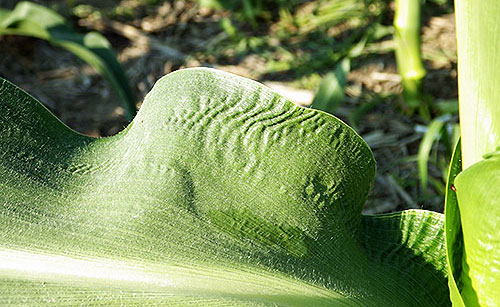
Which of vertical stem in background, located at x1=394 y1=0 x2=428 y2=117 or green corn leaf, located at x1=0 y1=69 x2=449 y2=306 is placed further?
vertical stem in background, located at x1=394 y1=0 x2=428 y2=117

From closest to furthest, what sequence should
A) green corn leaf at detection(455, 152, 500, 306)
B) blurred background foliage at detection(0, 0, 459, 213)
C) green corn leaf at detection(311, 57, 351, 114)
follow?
green corn leaf at detection(455, 152, 500, 306) → green corn leaf at detection(311, 57, 351, 114) → blurred background foliage at detection(0, 0, 459, 213)

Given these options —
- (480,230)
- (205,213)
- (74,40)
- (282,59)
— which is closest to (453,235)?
(480,230)

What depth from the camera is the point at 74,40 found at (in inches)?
56.4

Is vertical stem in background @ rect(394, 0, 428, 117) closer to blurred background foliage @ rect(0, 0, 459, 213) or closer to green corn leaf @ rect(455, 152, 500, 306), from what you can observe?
blurred background foliage @ rect(0, 0, 459, 213)

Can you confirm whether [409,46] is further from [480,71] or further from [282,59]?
[480,71]

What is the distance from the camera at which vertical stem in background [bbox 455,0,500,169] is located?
521 millimetres

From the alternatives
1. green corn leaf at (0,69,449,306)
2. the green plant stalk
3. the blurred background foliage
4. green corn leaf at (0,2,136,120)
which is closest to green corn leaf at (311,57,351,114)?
the blurred background foliage

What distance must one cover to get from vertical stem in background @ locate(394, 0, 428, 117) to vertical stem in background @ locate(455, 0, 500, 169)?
2.68 feet

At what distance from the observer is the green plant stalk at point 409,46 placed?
4.42 feet

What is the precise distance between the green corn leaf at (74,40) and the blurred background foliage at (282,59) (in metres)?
0.32

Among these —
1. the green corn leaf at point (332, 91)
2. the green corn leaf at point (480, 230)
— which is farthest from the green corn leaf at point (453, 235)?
the green corn leaf at point (332, 91)

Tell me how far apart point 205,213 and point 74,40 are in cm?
101

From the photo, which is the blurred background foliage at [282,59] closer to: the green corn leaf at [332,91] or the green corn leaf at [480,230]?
the green corn leaf at [332,91]

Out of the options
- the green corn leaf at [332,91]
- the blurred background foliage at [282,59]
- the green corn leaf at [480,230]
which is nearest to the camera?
the green corn leaf at [480,230]
